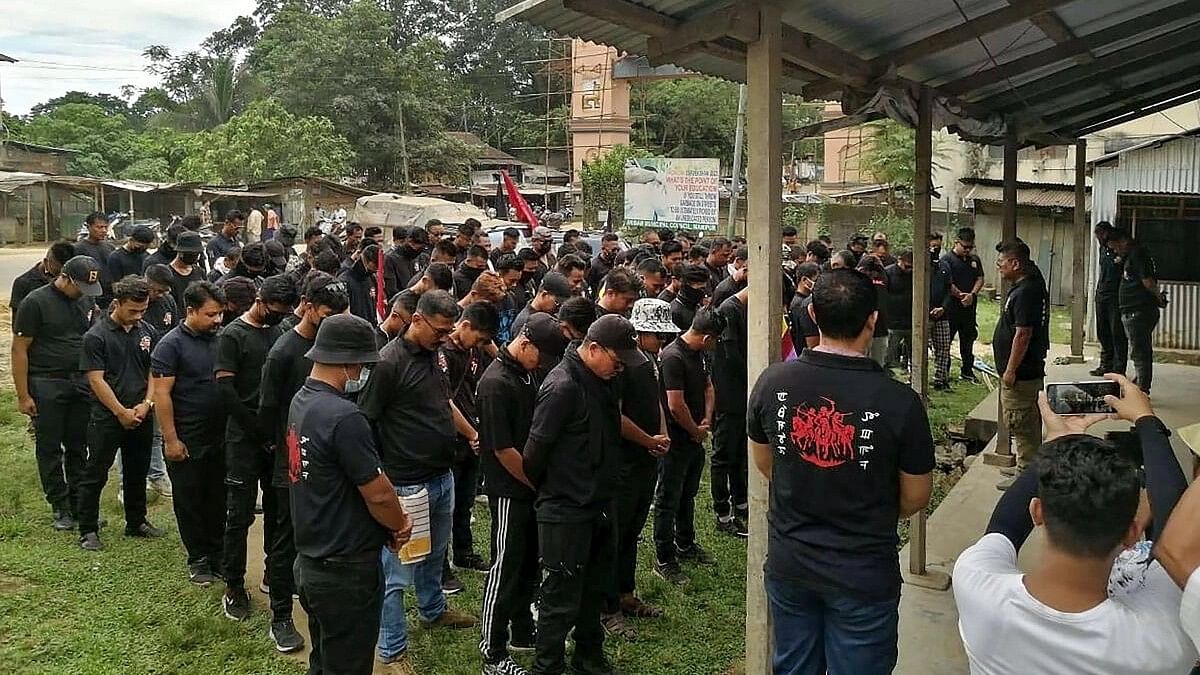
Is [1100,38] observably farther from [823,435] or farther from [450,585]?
[450,585]

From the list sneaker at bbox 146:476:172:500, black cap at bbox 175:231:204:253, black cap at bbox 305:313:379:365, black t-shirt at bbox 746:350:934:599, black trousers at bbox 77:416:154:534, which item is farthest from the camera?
black cap at bbox 175:231:204:253

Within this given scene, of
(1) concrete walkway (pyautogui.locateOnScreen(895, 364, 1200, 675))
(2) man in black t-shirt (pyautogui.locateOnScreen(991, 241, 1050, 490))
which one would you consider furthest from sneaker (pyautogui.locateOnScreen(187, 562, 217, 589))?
(2) man in black t-shirt (pyautogui.locateOnScreen(991, 241, 1050, 490))

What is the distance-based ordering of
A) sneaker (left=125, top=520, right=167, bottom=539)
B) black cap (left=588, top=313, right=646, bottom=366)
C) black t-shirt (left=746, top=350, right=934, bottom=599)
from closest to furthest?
black t-shirt (left=746, top=350, right=934, bottom=599) < black cap (left=588, top=313, right=646, bottom=366) < sneaker (left=125, top=520, right=167, bottom=539)

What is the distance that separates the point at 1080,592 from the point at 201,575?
5.17m

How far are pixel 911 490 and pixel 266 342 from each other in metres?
3.61

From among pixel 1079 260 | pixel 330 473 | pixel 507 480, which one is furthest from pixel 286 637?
pixel 1079 260

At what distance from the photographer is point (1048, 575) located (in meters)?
2.03

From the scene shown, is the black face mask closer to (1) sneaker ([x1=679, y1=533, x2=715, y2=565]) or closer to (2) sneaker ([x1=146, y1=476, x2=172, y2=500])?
(1) sneaker ([x1=679, y1=533, x2=715, y2=565])

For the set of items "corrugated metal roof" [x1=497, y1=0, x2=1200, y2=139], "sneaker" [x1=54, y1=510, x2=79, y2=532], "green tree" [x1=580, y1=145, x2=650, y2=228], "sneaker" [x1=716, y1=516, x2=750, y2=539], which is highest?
"green tree" [x1=580, y1=145, x2=650, y2=228]

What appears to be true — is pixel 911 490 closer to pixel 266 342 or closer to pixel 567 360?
pixel 567 360

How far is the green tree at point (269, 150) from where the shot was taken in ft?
115

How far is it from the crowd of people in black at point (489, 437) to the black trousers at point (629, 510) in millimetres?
17

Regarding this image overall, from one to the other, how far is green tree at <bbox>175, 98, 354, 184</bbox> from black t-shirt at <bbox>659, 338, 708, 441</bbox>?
32265 millimetres

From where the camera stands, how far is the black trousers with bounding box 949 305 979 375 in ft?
37.8
